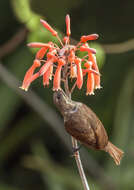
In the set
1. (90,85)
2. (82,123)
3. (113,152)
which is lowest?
(113,152)

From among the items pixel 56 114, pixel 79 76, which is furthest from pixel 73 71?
pixel 56 114

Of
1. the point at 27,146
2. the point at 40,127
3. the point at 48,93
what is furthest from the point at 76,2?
the point at 27,146

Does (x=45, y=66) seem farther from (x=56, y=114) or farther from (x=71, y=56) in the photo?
(x=56, y=114)

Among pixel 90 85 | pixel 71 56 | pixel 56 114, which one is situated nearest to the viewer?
pixel 71 56

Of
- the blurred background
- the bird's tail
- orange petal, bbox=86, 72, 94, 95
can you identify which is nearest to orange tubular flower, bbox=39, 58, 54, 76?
orange petal, bbox=86, 72, 94, 95

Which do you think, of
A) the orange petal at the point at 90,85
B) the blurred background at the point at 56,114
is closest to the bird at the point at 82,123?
the orange petal at the point at 90,85

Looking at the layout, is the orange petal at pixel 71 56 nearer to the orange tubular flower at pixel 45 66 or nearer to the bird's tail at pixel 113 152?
the orange tubular flower at pixel 45 66

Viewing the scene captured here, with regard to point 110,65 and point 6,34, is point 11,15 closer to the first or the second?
point 6,34
